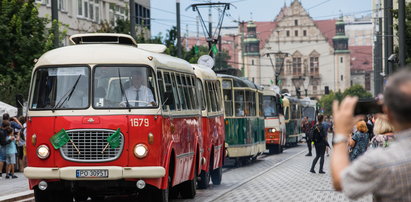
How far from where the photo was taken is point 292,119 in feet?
179

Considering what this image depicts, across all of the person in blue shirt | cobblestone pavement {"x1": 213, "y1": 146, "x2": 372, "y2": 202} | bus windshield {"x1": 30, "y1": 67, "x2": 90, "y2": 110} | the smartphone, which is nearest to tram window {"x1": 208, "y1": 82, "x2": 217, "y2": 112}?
cobblestone pavement {"x1": 213, "y1": 146, "x2": 372, "y2": 202}

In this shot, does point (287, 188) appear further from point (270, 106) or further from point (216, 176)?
point (270, 106)

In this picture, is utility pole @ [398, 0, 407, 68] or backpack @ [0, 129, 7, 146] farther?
utility pole @ [398, 0, 407, 68]

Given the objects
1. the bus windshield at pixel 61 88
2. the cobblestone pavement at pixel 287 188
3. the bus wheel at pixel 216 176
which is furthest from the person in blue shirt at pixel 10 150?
the bus windshield at pixel 61 88

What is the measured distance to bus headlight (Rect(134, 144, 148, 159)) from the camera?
15.5 m

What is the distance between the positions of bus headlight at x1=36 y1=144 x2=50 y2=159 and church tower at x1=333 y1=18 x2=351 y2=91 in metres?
176

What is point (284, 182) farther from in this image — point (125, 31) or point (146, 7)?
point (146, 7)

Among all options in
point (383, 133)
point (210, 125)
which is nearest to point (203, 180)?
point (210, 125)

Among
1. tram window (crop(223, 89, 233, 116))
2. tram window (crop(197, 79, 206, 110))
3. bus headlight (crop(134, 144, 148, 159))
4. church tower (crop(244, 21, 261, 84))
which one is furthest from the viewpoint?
church tower (crop(244, 21, 261, 84))

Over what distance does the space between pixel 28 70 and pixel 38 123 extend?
20.5 m

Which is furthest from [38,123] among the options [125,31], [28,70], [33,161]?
[125,31]

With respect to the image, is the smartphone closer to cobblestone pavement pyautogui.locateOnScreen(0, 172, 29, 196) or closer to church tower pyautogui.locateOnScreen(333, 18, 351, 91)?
cobblestone pavement pyautogui.locateOnScreen(0, 172, 29, 196)

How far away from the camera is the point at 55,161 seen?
15477 mm

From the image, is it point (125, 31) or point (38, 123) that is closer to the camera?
point (38, 123)
